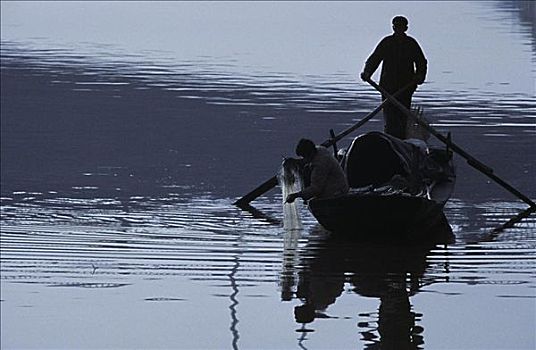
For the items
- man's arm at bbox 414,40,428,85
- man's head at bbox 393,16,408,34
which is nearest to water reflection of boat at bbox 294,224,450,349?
man's arm at bbox 414,40,428,85

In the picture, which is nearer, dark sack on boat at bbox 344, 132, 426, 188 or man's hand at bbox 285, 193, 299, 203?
man's hand at bbox 285, 193, 299, 203

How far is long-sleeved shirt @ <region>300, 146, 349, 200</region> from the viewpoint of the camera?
13992 millimetres

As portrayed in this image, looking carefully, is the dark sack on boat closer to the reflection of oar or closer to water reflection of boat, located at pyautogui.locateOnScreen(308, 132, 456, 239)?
water reflection of boat, located at pyautogui.locateOnScreen(308, 132, 456, 239)

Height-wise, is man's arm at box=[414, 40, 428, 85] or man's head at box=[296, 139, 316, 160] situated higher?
man's arm at box=[414, 40, 428, 85]

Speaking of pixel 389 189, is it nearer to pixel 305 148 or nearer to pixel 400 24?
pixel 305 148

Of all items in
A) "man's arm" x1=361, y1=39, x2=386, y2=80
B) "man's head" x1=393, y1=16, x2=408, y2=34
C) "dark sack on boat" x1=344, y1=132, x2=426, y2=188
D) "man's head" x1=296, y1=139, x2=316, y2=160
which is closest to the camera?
"man's head" x1=296, y1=139, x2=316, y2=160

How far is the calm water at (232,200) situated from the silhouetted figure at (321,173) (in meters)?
0.49

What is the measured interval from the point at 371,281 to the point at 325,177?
1.95 meters

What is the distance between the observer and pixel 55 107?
25562mm

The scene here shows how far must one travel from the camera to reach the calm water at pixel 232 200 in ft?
35.4

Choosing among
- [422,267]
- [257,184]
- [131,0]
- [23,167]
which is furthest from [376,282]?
[131,0]

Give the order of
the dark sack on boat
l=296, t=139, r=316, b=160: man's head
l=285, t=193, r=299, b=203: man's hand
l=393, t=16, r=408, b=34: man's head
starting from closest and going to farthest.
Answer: l=296, t=139, r=316, b=160: man's head → l=285, t=193, r=299, b=203: man's hand → the dark sack on boat → l=393, t=16, r=408, b=34: man's head

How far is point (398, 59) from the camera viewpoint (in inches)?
664

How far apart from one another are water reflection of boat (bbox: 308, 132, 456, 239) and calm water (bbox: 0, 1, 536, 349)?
0.26 m
